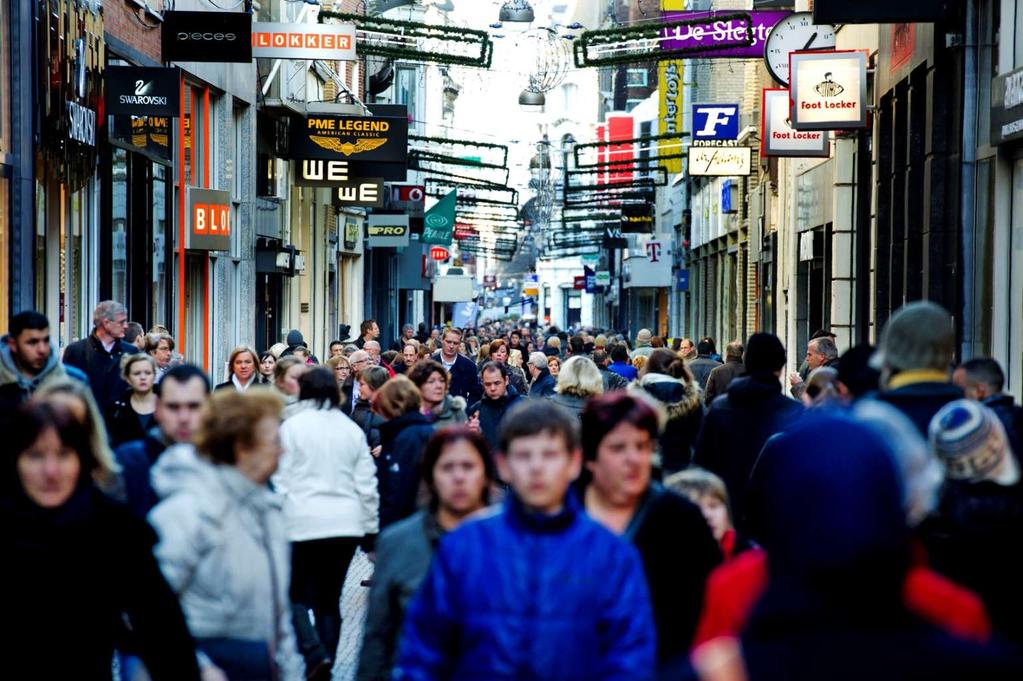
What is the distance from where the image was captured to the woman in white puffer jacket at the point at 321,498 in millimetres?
9305

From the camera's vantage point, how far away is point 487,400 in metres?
13.9

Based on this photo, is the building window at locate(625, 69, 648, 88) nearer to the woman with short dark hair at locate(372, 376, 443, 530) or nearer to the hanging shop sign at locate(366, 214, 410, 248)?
the hanging shop sign at locate(366, 214, 410, 248)

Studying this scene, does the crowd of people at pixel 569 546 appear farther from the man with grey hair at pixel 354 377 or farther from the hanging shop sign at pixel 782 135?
the hanging shop sign at pixel 782 135

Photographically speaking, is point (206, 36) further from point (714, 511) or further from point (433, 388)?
point (714, 511)

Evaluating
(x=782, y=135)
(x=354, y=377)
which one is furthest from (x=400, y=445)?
(x=782, y=135)

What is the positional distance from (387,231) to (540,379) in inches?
1217

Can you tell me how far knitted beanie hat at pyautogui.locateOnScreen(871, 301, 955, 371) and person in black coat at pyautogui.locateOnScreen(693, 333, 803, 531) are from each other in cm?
292

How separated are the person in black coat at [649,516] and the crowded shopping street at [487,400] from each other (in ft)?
0.04

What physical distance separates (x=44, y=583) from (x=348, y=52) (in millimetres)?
18876

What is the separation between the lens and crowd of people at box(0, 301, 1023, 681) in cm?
262

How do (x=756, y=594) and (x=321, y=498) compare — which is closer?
(x=756, y=594)

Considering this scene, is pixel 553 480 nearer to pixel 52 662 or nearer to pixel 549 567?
pixel 549 567

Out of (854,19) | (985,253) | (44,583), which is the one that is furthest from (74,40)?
(44,583)

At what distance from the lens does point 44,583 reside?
5.13 metres
